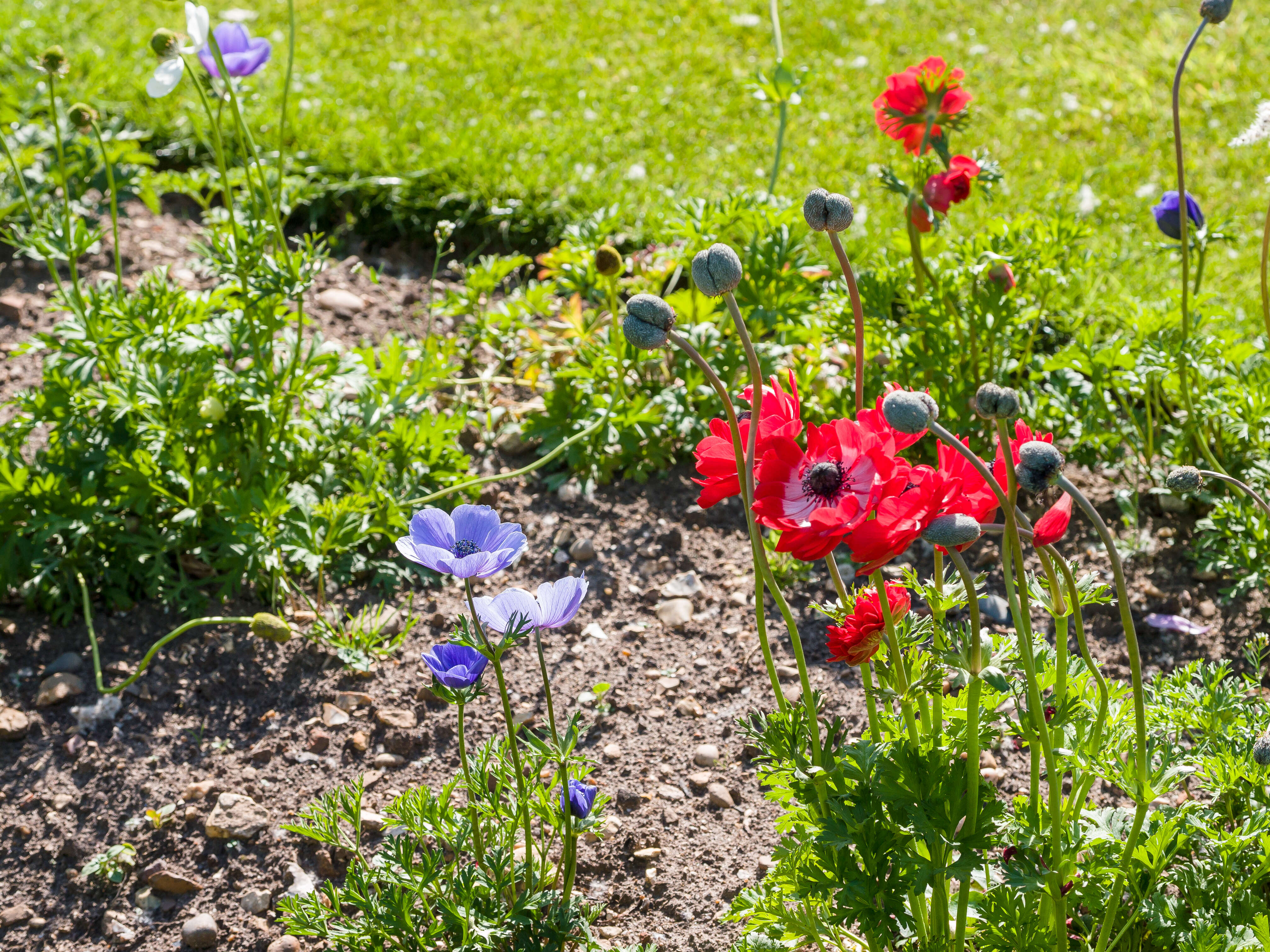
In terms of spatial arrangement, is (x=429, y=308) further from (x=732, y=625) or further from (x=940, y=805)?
(x=940, y=805)

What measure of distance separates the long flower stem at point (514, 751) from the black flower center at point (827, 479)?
45 centimetres

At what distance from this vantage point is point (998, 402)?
40.8 inches

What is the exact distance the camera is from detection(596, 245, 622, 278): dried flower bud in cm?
255

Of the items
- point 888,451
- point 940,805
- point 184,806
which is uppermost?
point 888,451

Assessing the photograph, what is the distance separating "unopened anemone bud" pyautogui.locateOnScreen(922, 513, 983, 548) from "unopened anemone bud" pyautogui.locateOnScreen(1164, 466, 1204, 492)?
31 centimetres

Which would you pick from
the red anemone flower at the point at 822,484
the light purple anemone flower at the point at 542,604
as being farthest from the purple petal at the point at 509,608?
the red anemone flower at the point at 822,484

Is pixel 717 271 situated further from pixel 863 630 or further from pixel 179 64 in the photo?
pixel 179 64

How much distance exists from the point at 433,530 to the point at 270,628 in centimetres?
83

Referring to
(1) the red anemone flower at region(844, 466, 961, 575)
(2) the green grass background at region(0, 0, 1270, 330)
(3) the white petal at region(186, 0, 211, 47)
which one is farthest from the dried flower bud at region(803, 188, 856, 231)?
(2) the green grass background at region(0, 0, 1270, 330)

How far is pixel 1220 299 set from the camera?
11.0 ft

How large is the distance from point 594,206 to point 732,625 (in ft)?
5.67

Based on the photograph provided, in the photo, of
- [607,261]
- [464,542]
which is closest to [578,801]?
[464,542]

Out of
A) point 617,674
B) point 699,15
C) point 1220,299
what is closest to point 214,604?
point 617,674

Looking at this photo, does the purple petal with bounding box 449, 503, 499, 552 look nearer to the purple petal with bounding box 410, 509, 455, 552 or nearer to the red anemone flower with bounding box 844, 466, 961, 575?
the purple petal with bounding box 410, 509, 455, 552
